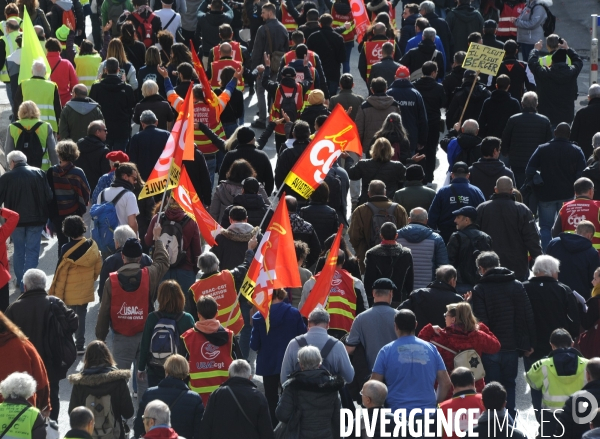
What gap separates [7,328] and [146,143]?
5150 millimetres

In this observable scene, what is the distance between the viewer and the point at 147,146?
1518 centimetres

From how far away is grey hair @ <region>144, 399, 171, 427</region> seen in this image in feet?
29.1

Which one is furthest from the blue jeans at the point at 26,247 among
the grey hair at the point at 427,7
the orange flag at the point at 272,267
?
the grey hair at the point at 427,7

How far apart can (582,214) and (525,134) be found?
2.65 m

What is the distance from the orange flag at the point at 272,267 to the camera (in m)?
10.8

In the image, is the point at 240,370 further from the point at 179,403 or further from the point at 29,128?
the point at 29,128

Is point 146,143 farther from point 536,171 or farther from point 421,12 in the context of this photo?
point 421,12

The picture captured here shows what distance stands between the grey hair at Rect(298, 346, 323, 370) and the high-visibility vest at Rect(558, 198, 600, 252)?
15.2ft

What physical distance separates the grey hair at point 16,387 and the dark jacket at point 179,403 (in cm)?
89

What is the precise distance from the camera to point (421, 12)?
2084 centimetres

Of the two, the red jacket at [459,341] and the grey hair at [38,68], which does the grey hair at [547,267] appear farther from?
the grey hair at [38,68]

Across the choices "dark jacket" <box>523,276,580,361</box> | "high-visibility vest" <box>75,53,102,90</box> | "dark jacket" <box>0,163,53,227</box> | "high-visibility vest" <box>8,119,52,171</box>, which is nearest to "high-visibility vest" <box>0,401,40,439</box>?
"dark jacket" <box>523,276,580,361</box>

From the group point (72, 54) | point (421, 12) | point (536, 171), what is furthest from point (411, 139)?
point (72, 54)

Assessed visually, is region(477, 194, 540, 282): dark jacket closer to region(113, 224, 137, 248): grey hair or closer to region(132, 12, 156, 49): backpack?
region(113, 224, 137, 248): grey hair
